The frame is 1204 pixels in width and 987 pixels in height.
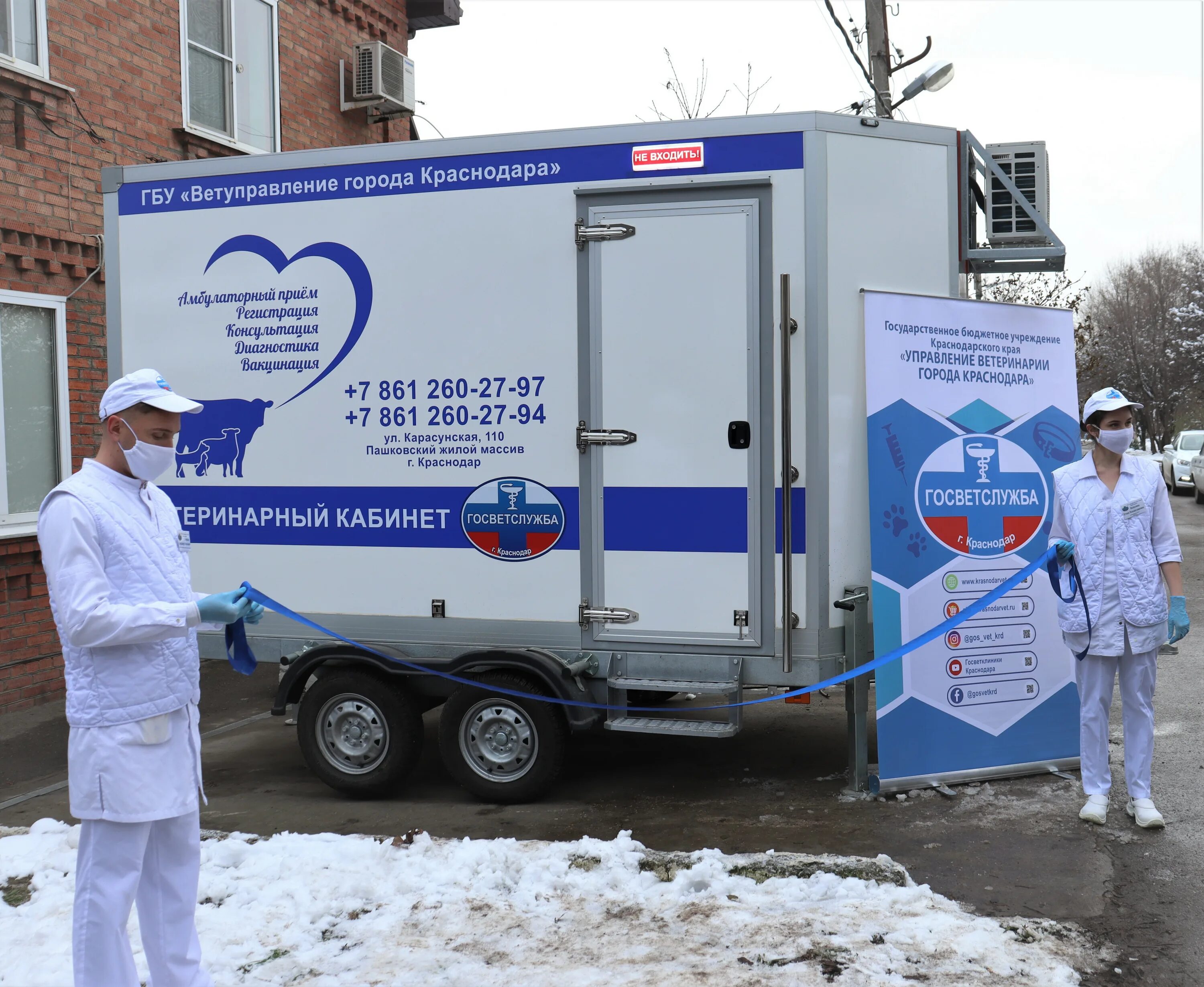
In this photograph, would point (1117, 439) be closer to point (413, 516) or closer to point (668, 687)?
point (668, 687)

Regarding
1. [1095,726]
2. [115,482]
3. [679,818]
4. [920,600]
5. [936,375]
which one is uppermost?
[936,375]

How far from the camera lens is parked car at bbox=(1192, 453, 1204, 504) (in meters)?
25.3

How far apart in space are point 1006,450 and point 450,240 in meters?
3.09

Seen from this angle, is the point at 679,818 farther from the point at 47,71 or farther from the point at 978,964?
the point at 47,71

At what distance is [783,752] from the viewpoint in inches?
277

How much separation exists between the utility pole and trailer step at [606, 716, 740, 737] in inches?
399

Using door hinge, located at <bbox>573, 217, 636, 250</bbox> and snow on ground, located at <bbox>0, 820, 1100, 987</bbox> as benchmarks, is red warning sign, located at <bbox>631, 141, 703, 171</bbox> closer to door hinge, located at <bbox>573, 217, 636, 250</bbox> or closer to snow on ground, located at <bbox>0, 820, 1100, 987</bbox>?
door hinge, located at <bbox>573, 217, 636, 250</bbox>

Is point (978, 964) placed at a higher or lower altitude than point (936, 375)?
lower

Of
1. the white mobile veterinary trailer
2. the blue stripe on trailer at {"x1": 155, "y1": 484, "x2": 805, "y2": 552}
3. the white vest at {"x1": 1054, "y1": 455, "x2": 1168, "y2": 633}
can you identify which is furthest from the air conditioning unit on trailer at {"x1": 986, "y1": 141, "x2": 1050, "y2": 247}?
the blue stripe on trailer at {"x1": 155, "y1": 484, "x2": 805, "y2": 552}

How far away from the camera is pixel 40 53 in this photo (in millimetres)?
8906

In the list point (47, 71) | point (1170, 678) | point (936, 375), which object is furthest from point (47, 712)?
point (1170, 678)

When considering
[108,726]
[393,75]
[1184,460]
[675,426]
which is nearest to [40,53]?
[393,75]

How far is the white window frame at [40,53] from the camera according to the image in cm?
873

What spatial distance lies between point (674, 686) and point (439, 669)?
124cm
